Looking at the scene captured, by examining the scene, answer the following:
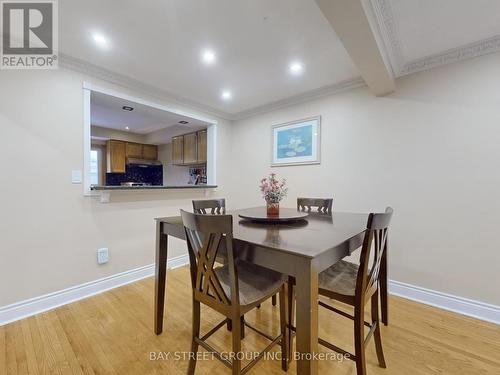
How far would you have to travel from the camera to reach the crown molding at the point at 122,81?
2.14m

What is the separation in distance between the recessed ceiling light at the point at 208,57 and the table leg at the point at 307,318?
77.0 inches

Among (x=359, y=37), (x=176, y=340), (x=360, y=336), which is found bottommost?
(x=176, y=340)

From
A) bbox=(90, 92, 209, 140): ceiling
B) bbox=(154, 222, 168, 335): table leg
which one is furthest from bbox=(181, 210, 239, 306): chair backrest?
bbox=(90, 92, 209, 140): ceiling

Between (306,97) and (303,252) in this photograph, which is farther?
(306,97)

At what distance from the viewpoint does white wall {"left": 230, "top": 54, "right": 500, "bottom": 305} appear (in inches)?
75.8

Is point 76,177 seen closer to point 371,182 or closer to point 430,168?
point 371,182

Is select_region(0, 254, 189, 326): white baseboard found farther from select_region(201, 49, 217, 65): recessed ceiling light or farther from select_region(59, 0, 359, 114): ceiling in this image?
select_region(201, 49, 217, 65): recessed ceiling light

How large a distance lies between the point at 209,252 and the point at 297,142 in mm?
2318

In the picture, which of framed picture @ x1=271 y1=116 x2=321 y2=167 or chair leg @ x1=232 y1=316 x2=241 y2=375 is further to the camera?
framed picture @ x1=271 y1=116 x2=321 y2=167

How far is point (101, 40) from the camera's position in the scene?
1.86 m

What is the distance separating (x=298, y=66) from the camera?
2270 millimetres

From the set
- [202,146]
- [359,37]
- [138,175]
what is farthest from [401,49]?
[138,175]

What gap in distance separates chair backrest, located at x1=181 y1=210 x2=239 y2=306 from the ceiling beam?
129cm

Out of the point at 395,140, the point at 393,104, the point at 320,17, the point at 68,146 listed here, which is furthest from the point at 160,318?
the point at 393,104
